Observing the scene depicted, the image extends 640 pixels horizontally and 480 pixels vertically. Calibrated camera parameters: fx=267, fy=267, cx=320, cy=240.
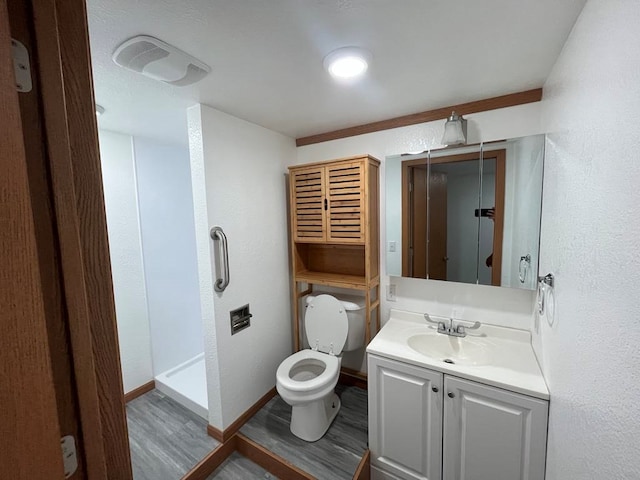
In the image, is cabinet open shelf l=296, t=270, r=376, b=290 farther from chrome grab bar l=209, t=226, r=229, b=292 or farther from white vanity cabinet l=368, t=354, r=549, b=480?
chrome grab bar l=209, t=226, r=229, b=292

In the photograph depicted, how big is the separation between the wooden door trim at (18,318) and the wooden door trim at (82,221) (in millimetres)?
66

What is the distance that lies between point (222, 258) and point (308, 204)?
2.54ft

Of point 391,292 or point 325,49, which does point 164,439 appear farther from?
point 325,49

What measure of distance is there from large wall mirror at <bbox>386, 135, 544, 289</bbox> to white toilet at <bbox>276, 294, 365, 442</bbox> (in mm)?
485

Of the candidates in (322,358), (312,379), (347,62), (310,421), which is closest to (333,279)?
(322,358)

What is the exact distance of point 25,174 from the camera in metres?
0.38

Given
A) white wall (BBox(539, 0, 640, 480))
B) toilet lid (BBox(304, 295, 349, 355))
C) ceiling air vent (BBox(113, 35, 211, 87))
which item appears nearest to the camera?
white wall (BBox(539, 0, 640, 480))

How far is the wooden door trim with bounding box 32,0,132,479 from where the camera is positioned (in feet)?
1.46

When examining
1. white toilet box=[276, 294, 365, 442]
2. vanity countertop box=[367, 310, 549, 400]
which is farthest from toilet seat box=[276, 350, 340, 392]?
vanity countertop box=[367, 310, 549, 400]

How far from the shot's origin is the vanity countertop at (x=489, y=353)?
1249mm

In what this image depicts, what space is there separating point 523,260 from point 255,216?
68.8 inches

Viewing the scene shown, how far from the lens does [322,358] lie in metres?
1.99

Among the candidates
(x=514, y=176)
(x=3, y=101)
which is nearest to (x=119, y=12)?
(x=3, y=101)

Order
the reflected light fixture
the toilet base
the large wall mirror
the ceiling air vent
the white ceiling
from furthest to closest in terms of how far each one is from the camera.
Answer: the toilet base, the reflected light fixture, the large wall mirror, the ceiling air vent, the white ceiling
